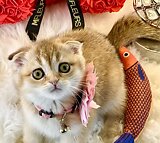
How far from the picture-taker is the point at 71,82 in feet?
3.13

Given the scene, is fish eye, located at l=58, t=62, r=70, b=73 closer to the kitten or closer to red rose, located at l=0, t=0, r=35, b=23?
the kitten

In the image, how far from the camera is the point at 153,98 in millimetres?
1241

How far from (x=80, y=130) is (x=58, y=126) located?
0.19ft

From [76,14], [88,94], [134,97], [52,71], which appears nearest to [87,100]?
[88,94]

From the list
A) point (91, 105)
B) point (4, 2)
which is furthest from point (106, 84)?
point (4, 2)

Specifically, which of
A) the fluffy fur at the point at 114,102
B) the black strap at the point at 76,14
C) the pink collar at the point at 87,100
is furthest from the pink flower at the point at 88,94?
the black strap at the point at 76,14

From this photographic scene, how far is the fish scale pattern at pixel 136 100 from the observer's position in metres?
1.14

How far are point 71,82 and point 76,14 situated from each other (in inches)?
17.2

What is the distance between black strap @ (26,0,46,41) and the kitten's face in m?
0.34

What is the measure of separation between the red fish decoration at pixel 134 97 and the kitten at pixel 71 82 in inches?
1.0

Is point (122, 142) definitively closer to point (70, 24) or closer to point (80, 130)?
point (80, 130)

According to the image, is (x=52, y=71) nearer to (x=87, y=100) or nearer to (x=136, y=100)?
(x=87, y=100)

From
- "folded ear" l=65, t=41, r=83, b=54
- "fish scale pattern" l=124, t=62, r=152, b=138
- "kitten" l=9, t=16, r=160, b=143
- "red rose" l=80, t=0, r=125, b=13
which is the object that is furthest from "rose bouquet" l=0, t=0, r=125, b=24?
"folded ear" l=65, t=41, r=83, b=54

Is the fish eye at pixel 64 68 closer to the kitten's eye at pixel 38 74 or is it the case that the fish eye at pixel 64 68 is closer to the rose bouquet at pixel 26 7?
the kitten's eye at pixel 38 74
